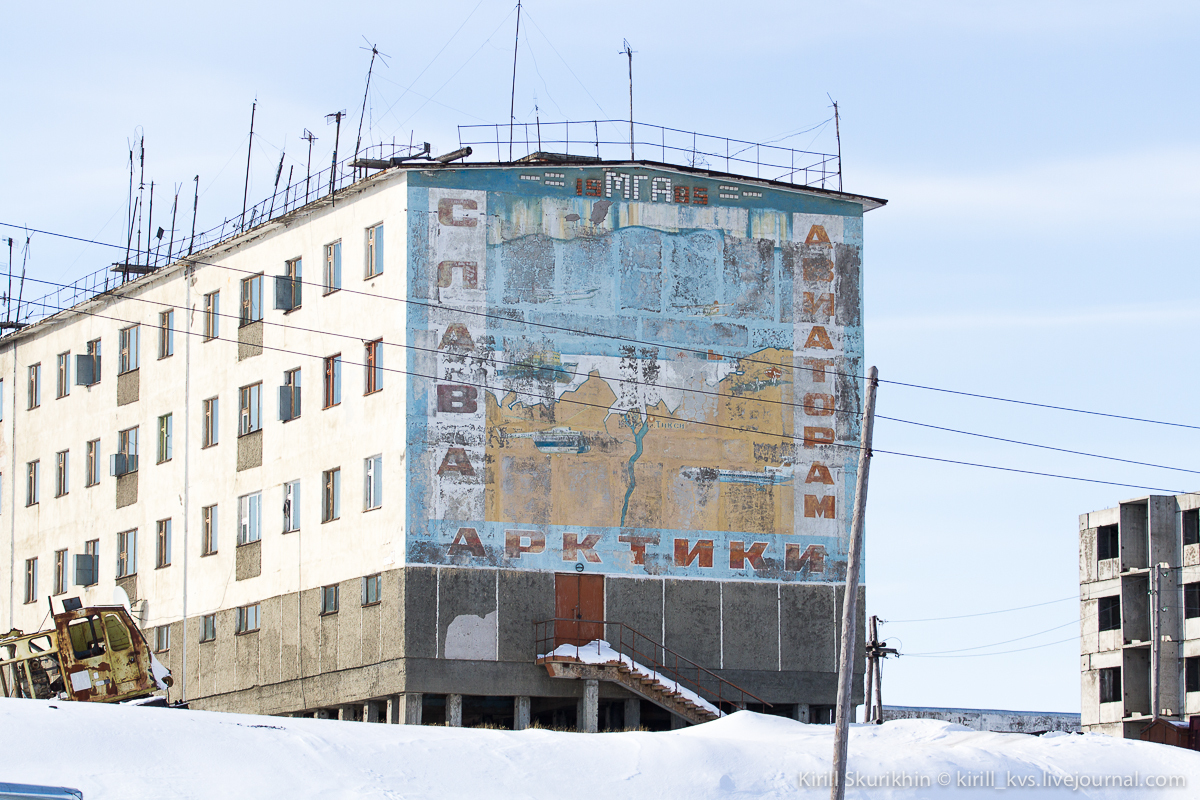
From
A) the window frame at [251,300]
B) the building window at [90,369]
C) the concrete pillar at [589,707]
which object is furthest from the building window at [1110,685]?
the window frame at [251,300]

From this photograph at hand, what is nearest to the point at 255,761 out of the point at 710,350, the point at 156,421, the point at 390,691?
the point at 390,691

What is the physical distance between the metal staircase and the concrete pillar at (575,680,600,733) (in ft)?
1.00

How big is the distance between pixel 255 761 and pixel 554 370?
20123mm

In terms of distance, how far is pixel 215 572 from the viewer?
60719mm

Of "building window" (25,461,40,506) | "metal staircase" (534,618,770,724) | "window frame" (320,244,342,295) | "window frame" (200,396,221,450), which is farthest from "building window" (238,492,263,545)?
"building window" (25,461,40,506)

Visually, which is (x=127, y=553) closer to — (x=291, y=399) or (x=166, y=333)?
(x=166, y=333)

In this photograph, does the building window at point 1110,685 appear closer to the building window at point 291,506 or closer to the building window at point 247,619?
the building window at point 247,619

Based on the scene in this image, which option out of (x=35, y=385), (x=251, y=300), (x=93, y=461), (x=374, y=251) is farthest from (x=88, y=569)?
(x=374, y=251)

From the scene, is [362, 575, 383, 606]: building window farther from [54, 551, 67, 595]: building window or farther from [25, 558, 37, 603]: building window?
[25, 558, 37, 603]: building window

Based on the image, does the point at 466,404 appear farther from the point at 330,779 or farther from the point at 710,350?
the point at 330,779

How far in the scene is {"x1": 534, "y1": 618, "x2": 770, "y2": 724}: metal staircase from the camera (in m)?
52.8

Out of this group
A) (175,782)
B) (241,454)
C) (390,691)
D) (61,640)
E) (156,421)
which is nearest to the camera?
(175,782)

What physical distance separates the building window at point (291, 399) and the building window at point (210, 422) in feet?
14.7

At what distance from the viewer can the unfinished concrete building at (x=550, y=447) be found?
174 ft
